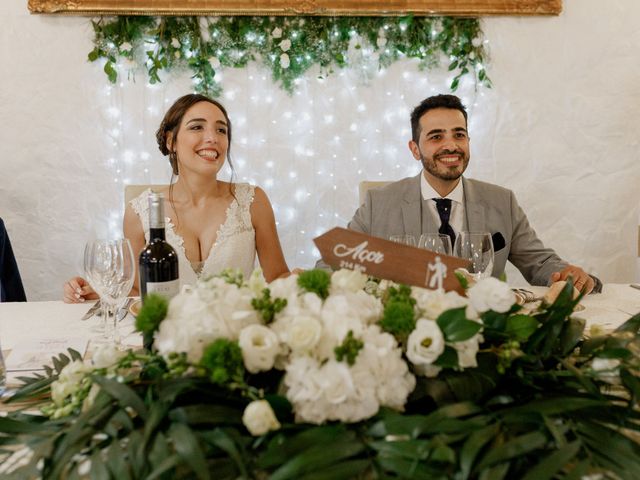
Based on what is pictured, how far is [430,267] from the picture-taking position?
2.82ft

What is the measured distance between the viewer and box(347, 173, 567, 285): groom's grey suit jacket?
7.11 feet

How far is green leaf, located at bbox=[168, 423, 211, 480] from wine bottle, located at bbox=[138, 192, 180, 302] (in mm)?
510

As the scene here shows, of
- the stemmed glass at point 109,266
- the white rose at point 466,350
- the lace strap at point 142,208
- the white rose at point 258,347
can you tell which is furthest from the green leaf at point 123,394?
the lace strap at point 142,208

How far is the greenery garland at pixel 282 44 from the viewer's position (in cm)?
309

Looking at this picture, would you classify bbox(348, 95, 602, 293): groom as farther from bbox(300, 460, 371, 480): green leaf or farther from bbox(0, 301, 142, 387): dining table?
Answer: bbox(300, 460, 371, 480): green leaf

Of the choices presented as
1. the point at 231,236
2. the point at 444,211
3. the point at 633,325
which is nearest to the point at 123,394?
the point at 633,325

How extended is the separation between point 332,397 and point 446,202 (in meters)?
1.72

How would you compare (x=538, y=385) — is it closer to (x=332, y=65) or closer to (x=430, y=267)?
(x=430, y=267)

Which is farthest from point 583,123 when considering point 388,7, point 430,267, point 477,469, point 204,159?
point 477,469

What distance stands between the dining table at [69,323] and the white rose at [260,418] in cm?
58

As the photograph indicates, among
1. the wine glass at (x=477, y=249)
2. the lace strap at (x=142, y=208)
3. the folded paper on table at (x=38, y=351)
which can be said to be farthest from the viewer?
the lace strap at (x=142, y=208)

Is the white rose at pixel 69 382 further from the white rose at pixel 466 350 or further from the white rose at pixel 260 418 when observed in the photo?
the white rose at pixel 466 350

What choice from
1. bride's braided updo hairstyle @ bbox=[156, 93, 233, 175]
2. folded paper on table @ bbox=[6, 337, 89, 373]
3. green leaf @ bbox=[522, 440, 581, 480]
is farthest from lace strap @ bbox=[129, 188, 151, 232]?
green leaf @ bbox=[522, 440, 581, 480]

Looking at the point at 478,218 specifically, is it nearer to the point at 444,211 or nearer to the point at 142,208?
the point at 444,211
